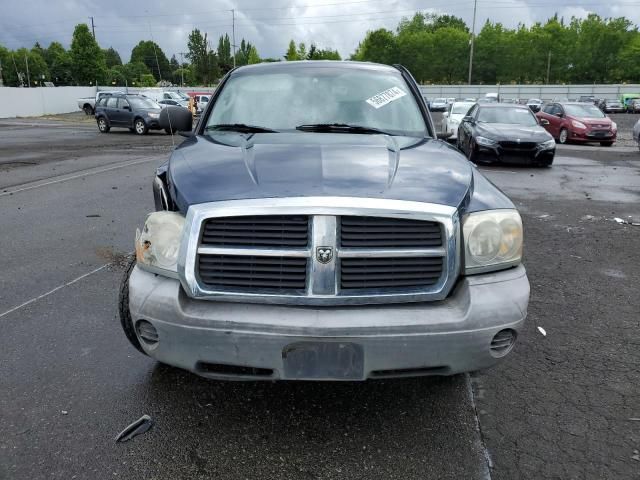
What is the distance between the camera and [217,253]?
2.38 metres

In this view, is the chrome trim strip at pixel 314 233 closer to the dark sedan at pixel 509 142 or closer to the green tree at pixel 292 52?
the dark sedan at pixel 509 142

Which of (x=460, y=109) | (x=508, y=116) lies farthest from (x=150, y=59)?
(x=508, y=116)

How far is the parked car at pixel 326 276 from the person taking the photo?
7.53 feet

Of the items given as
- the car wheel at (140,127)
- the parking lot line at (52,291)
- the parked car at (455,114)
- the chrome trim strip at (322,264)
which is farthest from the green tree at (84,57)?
the chrome trim strip at (322,264)

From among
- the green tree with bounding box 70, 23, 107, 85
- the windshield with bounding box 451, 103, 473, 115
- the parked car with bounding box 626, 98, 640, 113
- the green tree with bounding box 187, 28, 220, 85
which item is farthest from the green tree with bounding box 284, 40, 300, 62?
the windshield with bounding box 451, 103, 473, 115

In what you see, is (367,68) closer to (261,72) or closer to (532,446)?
(261,72)

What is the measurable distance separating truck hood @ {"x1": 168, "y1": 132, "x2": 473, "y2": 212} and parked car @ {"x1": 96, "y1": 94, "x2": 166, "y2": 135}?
2169cm

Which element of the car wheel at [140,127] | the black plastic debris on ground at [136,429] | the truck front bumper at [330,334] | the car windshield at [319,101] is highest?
the car windshield at [319,101]

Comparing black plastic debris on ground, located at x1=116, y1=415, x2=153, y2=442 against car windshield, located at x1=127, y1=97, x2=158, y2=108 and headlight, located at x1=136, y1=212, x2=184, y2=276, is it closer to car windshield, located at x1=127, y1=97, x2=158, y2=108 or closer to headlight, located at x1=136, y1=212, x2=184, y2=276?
headlight, located at x1=136, y1=212, x2=184, y2=276

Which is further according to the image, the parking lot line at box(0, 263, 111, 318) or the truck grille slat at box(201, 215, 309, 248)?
the parking lot line at box(0, 263, 111, 318)

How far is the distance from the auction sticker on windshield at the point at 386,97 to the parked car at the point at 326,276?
53.1 inches

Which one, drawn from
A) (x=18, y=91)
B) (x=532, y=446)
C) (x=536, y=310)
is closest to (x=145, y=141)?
(x=536, y=310)

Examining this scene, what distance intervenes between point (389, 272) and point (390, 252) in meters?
0.10

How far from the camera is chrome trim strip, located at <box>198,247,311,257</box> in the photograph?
2.36 metres
